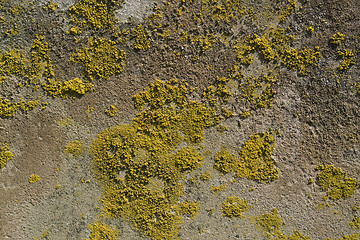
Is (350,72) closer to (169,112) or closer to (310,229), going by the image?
(310,229)

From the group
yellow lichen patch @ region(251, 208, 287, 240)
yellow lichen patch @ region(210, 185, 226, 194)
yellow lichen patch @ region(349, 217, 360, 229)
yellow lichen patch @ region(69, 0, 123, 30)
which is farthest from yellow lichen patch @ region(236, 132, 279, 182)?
yellow lichen patch @ region(69, 0, 123, 30)

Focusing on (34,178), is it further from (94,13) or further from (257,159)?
(257,159)

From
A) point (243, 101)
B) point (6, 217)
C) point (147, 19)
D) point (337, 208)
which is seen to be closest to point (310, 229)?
point (337, 208)

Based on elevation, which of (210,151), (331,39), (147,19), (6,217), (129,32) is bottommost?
(6,217)

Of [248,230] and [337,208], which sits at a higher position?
[337,208]

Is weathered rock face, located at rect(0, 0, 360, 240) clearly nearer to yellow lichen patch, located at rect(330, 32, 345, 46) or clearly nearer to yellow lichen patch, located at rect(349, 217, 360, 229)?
yellow lichen patch, located at rect(330, 32, 345, 46)

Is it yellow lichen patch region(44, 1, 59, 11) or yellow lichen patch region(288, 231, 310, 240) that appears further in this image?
yellow lichen patch region(288, 231, 310, 240)
